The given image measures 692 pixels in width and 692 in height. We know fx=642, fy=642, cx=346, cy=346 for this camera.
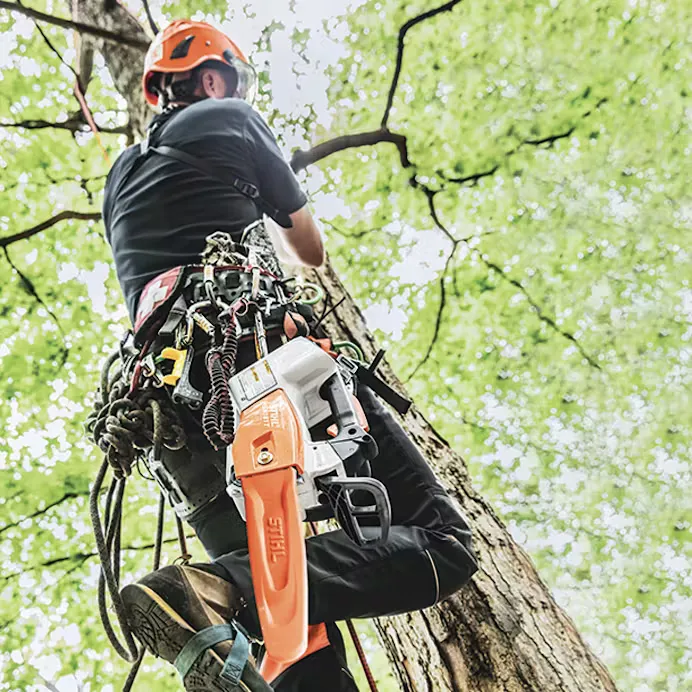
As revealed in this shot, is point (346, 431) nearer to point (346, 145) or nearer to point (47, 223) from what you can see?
point (346, 145)

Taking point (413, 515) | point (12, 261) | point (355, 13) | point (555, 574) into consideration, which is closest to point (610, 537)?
point (555, 574)

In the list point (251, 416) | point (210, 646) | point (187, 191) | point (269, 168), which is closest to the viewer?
point (210, 646)

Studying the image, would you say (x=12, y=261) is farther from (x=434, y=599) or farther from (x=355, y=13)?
(x=434, y=599)

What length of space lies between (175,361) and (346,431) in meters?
0.51

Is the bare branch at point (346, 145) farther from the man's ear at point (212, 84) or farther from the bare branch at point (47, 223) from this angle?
the man's ear at point (212, 84)

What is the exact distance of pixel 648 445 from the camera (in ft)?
16.5

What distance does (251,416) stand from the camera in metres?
1.31

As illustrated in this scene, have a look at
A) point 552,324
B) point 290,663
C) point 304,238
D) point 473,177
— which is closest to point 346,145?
point 473,177

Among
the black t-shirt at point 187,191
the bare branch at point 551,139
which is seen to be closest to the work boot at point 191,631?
the black t-shirt at point 187,191

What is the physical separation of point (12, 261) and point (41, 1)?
2.24 metres

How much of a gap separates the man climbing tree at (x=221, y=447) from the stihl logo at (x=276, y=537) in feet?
0.56

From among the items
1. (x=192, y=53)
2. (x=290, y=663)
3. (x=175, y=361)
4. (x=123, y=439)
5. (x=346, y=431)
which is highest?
(x=192, y=53)

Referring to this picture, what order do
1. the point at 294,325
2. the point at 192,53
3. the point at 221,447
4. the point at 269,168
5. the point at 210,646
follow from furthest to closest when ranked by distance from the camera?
the point at 192,53 → the point at 269,168 → the point at 294,325 → the point at 221,447 → the point at 210,646

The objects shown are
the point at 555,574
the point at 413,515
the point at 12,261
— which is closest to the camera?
the point at 413,515
